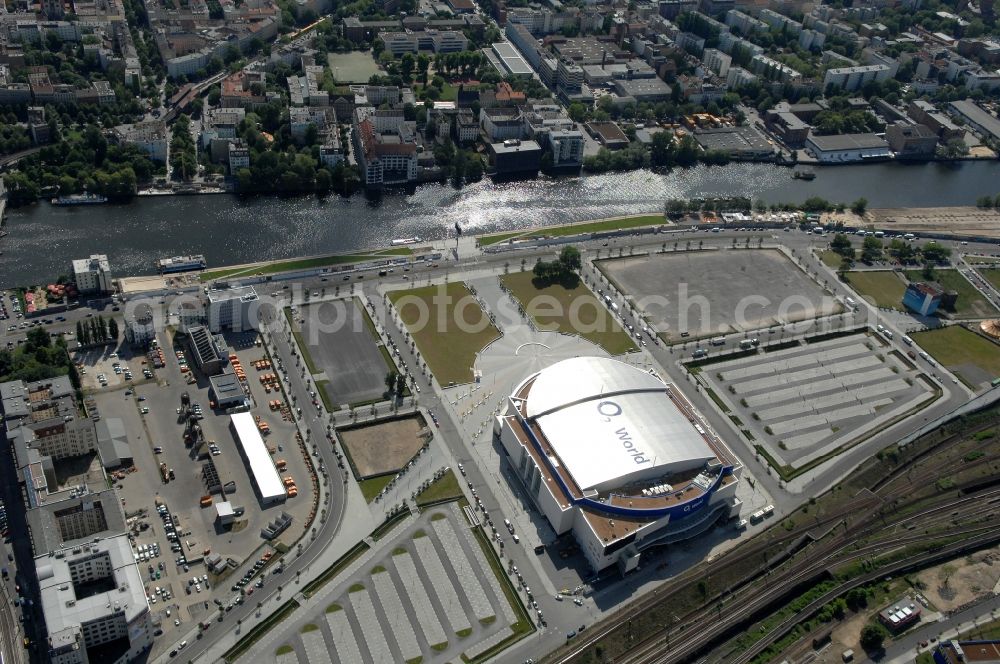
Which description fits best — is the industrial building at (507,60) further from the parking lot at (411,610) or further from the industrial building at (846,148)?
the parking lot at (411,610)

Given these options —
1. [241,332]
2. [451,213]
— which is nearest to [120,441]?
[241,332]

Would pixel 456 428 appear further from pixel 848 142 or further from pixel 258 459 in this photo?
pixel 848 142

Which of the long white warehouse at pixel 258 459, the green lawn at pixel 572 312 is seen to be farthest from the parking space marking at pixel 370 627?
the green lawn at pixel 572 312

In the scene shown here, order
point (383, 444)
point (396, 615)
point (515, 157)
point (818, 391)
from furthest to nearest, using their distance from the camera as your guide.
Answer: point (515, 157) < point (818, 391) < point (383, 444) < point (396, 615)

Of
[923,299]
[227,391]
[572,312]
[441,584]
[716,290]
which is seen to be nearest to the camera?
[441,584]

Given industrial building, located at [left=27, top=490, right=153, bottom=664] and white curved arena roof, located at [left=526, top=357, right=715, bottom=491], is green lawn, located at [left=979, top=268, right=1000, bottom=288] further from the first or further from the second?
industrial building, located at [left=27, top=490, right=153, bottom=664]

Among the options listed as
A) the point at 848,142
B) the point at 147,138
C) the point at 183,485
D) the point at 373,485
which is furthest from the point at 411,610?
the point at 848,142

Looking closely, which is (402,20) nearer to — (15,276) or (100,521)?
(15,276)
